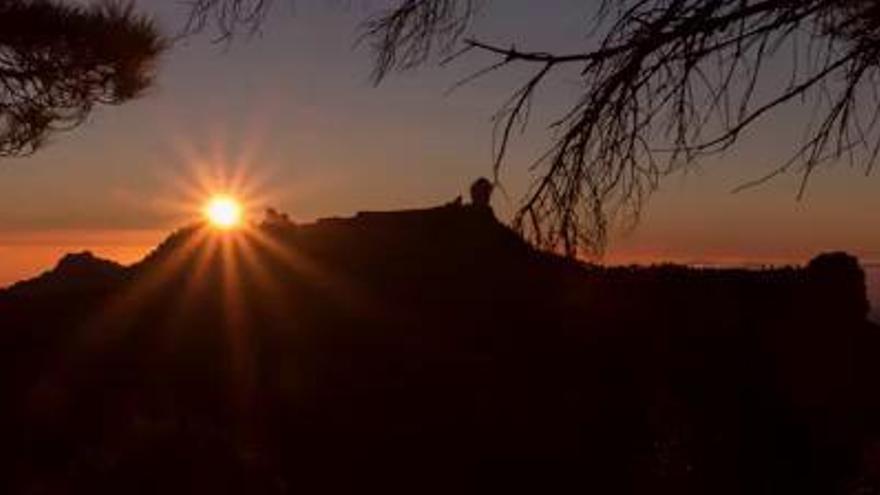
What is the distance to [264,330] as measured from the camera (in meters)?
12.9

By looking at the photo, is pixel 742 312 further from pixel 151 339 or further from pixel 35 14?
pixel 35 14

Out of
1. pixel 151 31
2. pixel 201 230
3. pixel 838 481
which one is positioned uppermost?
pixel 151 31

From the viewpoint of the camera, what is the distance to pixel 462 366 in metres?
11.8

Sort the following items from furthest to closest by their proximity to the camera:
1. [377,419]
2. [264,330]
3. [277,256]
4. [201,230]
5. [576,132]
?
[201,230] → [277,256] → [264,330] → [377,419] → [576,132]

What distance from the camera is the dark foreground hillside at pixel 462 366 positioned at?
420 inches

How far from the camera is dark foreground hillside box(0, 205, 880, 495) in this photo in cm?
1068

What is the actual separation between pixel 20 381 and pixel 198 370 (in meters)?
1.65

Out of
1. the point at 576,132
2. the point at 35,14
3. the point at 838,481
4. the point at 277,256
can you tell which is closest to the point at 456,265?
the point at 277,256

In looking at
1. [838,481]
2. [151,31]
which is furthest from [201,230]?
[838,481]

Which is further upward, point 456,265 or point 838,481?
point 456,265

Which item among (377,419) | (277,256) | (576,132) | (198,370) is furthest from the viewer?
(277,256)

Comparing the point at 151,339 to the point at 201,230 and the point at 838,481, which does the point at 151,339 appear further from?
the point at 838,481

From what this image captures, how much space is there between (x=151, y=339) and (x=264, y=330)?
4.02 ft

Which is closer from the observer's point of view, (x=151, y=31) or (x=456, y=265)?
(x=456, y=265)
